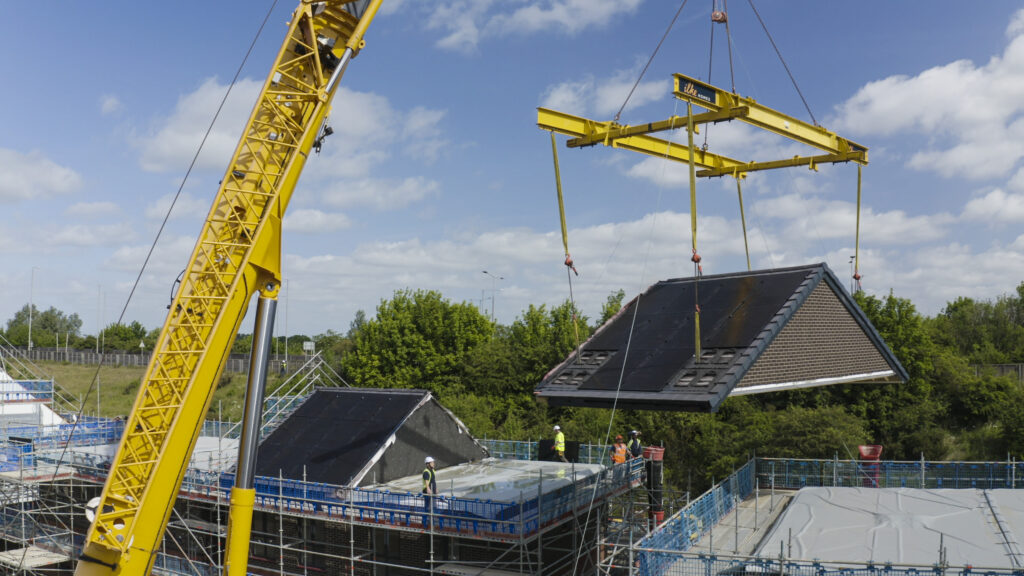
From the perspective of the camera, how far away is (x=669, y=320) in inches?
800

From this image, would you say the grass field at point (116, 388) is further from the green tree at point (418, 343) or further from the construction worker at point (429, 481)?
the construction worker at point (429, 481)

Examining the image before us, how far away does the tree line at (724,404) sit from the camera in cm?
4612

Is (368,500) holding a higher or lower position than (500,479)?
lower

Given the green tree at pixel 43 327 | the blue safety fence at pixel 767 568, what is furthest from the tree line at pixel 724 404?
the green tree at pixel 43 327

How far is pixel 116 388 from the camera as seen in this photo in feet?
292

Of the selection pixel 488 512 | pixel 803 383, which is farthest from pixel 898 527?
pixel 488 512

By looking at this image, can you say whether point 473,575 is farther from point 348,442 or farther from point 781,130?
point 781,130

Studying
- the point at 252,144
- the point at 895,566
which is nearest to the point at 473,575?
the point at 895,566

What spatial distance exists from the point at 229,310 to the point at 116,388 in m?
85.2

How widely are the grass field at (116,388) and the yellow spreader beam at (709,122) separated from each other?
2268 inches

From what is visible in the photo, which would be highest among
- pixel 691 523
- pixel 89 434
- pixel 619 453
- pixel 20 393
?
pixel 20 393

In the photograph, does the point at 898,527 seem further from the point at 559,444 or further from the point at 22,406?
the point at 22,406

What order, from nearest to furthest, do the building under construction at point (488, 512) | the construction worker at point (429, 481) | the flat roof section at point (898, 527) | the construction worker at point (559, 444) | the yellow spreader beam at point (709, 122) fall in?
the flat roof section at point (898, 527) → the building under construction at point (488, 512) → the yellow spreader beam at point (709, 122) → the construction worker at point (429, 481) → the construction worker at point (559, 444)

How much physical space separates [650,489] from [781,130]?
1092 cm
